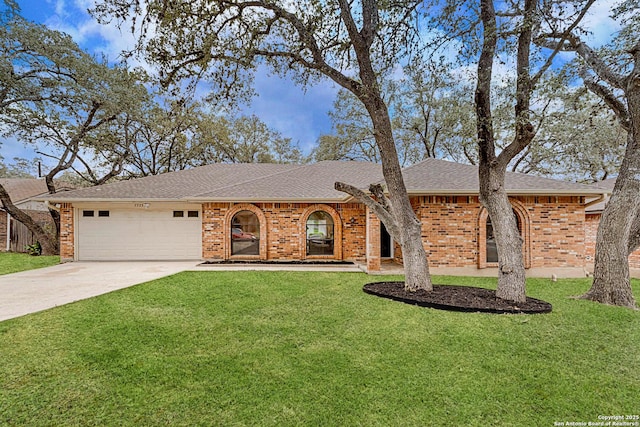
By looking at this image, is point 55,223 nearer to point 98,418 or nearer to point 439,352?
point 98,418

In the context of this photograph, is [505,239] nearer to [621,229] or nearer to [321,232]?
[621,229]

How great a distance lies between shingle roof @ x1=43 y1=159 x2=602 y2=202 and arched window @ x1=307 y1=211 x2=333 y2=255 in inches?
35.0

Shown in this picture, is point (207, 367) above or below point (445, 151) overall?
below

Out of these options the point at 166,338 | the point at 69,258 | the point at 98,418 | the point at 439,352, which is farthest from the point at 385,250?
the point at 69,258

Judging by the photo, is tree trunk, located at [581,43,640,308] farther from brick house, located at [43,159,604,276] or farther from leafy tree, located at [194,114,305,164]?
leafy tree, located at [194,114,305,164]

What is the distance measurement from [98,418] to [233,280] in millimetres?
5483

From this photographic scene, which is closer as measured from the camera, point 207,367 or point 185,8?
point 207,367

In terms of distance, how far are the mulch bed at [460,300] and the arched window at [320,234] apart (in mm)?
4554

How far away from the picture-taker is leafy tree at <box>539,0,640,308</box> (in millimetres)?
6242

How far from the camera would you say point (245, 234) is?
11.9 m

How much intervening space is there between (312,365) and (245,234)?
8796mm

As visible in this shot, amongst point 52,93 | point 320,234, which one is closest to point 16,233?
point 52,93

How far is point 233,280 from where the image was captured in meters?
8.16

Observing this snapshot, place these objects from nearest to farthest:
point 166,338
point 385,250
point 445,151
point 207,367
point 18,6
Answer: point 207,367 < point 166,338 < point 18,6 < point 385,250 < point 445,151
